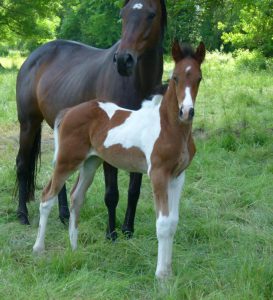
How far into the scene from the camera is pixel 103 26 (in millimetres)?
29203

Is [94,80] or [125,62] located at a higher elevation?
[125,62]

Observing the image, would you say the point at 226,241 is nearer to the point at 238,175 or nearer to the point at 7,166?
the point at 238,175

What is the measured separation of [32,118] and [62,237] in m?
1.54

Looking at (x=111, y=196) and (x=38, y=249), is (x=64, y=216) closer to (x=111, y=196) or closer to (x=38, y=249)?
(x=111, y=196)

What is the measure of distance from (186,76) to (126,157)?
79 cm

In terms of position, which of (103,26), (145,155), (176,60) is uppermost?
→ (176,60)

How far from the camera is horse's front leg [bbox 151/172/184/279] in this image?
3.28 meters

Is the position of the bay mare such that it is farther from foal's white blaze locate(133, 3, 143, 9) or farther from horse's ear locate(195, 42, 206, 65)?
horse's ear locate(195, 42, 206, 65)

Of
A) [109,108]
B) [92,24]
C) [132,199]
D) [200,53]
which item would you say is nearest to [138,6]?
[109,108]

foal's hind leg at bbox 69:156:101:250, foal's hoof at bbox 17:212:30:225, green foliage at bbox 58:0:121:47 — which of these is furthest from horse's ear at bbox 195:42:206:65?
green foliage at bbox 58:0:121:47

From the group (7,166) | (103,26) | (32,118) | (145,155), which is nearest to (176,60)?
(145,155)

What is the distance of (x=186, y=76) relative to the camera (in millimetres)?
3080

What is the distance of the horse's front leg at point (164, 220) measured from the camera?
328cm

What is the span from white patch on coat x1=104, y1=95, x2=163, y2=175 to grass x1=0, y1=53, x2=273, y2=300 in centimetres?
78
